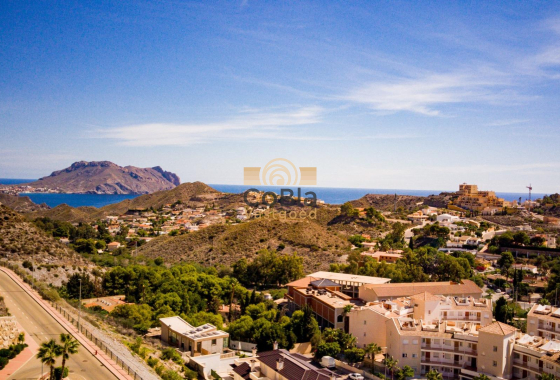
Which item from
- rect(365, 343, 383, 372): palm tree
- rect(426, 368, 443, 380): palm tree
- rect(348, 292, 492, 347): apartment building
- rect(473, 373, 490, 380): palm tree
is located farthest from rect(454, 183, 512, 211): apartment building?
rect(426, 368, 443, 380): palm tree

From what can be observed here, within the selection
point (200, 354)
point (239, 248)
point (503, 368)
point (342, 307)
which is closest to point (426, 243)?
point (239, 248)

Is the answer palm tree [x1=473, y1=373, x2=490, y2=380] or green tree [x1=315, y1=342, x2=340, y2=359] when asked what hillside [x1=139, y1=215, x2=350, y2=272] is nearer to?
green tree [x1=315, y1=342, x2=340, y2=359]

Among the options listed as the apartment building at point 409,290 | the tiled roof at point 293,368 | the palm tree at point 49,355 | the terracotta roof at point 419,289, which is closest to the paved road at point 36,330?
the palm tree at point 49,355

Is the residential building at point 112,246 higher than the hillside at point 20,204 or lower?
lower

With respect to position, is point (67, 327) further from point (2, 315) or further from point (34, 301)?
point (34, 301)

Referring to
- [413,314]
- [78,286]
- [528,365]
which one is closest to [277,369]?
[413,314]

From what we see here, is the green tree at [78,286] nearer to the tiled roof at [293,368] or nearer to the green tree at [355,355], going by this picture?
the tiled roof at [293,368]

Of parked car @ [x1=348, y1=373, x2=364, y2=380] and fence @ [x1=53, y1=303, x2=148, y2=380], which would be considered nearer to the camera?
fence @ [x1=53, y1=303, x2=148, y2=380]
